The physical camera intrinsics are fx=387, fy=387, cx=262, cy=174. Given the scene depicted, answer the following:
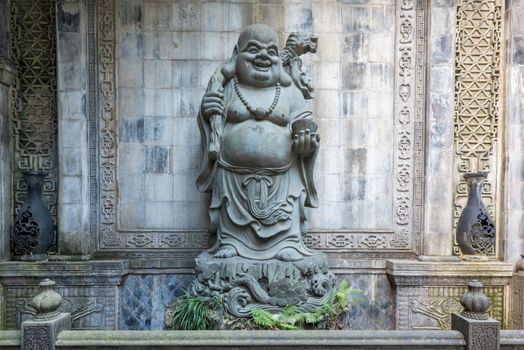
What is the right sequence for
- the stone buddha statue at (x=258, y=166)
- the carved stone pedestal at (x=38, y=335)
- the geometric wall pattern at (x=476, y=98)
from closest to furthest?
the carved stone pedestal at (x=38, y=335) < the stone buddha statue at (x=258, y=166) < the geometric wall pattern at (x=476, y=98)

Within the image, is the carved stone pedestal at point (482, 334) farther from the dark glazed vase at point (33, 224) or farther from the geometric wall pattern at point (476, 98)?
the dark glazed vase at point (33, 224)

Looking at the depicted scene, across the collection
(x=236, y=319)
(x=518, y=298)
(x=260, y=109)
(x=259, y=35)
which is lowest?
(x=518, y=298)

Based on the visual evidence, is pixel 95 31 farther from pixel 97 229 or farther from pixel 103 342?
pixel 103 342

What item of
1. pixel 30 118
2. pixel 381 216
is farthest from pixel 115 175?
pixel 381 216

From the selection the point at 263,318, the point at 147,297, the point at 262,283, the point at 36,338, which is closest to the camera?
the point at 36,338

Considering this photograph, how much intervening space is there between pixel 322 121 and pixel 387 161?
122 cm

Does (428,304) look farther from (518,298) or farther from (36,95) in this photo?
(36,95)

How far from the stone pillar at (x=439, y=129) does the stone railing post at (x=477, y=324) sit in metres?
2.44

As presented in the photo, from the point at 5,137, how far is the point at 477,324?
21.7ft

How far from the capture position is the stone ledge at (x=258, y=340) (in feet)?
11.8

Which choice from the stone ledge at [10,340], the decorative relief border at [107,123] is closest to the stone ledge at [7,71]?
the decorative relief border at [107,123]

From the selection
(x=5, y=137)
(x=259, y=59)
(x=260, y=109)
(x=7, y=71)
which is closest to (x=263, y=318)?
(x=260, y=109)

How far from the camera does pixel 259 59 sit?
4656 mm

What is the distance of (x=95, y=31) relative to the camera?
19.5ft
